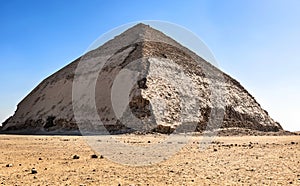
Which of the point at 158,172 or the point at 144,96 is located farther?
the point at 144,96

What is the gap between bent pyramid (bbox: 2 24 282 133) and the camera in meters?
34.1

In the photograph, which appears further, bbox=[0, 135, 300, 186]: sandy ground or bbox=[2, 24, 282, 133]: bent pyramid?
bbox=[2, 24, 282, 133]: bent pyramid

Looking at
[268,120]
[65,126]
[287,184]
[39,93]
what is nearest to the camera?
[287,184]

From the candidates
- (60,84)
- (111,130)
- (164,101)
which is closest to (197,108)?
(164,101)

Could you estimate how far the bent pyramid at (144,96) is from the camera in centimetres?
3409

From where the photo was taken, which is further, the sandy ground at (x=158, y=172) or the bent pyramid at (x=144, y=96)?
the bent pyramid at (x=144, y=96)

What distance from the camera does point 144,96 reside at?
3412 centimetres

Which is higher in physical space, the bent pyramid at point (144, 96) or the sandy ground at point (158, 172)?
the bent pyramid at point (144, 96)

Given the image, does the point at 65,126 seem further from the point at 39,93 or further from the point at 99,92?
the point at 39,93

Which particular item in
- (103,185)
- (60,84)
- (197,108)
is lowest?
(103,185)

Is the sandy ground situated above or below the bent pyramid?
below

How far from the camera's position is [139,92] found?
113 feet

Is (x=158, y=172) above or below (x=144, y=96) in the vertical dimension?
below

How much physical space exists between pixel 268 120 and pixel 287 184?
42.8 metres
